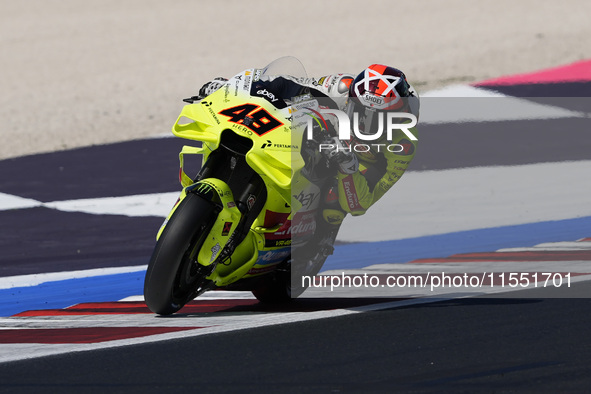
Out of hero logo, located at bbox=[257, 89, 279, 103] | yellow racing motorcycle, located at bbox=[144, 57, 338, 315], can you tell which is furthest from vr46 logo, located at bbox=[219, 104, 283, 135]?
hero logo, located at bbox=[257, 89, 279, 103]

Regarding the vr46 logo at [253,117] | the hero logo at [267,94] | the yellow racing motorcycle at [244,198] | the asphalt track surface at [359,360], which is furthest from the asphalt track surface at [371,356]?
the hero logo at [267,94]

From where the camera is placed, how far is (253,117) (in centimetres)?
611

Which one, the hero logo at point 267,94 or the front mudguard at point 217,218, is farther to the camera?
the hero logo at point 267,94

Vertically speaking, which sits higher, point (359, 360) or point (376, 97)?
point (376, 97)

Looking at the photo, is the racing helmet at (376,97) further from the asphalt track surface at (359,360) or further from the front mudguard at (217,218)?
the asphalt track surface at (359,360)

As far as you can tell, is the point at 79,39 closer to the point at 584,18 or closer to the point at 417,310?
the point at 584,18

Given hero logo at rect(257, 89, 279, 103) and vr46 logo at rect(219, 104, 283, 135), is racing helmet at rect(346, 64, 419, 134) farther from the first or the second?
vr46 logo at rect(219, 104, 283, 135)

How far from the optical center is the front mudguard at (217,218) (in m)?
5.94

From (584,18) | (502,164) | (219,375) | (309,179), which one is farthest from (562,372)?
(584,18)

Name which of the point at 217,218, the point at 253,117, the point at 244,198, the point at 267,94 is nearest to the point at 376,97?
the point at 267,94

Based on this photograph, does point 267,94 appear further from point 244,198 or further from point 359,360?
point 359,360

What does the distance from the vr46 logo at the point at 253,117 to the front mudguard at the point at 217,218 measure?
0.36m

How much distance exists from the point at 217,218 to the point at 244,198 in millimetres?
282

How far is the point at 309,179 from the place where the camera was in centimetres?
638
